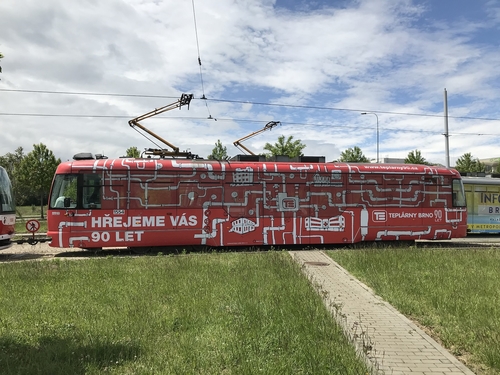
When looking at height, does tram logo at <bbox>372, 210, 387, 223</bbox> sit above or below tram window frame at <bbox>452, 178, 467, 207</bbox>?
below

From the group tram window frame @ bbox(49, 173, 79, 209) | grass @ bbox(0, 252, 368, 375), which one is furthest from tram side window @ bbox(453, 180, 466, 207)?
tram window frame @ bbox(49, 173, 79, 209)

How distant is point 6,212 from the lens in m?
12.5

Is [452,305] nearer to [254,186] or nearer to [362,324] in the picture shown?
[362,324]

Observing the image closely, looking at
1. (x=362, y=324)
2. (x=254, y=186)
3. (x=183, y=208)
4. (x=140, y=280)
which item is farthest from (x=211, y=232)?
(x=362, y=324)

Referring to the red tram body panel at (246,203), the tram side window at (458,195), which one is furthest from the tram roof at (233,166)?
the tram side window at (458,195)

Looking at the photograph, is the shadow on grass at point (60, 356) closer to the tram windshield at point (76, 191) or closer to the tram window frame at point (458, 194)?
the tram windshield at point (76, 191)

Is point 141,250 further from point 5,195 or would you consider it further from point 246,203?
point 5,195

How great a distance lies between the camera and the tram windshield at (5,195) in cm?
1243

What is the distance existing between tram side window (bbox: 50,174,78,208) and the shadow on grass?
7917mm

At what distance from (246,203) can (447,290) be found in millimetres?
7045

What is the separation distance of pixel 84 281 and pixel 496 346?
7013 mm

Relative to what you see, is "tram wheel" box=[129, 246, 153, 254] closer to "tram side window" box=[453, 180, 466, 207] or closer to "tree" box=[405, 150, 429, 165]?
"tram side window" box=[453, 180, 466, 207]

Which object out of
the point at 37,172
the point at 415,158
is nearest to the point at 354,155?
the point at 415,158

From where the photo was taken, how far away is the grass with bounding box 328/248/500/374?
5.01 metres
